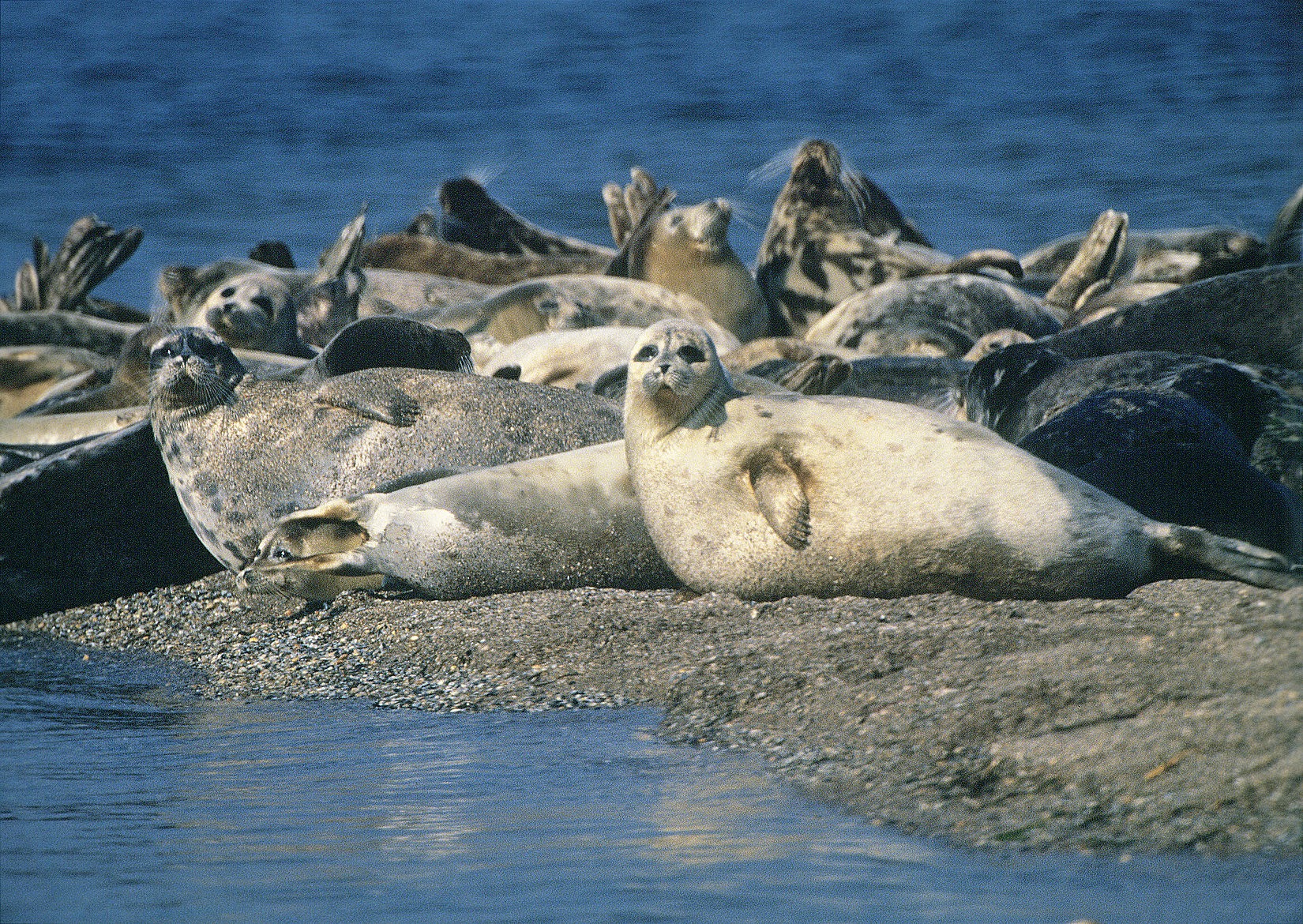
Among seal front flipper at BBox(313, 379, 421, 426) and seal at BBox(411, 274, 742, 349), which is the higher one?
seal front flipper at BBox(313, 379, 421, 426)

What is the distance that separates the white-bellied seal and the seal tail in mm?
1468

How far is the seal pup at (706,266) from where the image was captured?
10.2 m

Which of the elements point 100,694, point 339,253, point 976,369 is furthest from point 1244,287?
point 339,253

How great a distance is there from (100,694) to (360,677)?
0.70m

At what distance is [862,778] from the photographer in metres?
2.59

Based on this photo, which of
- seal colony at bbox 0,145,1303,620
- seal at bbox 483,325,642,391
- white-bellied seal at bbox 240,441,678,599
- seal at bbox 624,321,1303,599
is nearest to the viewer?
seal at bbox 624,321,1303,599

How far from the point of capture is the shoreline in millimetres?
2270

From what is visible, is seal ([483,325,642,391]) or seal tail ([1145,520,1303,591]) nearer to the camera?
seal tail ([1145,520,1303,591])

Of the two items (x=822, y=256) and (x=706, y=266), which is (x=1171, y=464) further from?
(x=822, y=256)

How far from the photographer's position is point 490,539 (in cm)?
458

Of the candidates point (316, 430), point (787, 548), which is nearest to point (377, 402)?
point (316, 430)

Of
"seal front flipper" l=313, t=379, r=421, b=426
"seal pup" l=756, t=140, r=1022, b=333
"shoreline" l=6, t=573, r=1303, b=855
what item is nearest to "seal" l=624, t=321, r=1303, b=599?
"shoreline" l=6, t=573, r=1303, b=855

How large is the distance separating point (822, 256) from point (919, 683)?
8229mm

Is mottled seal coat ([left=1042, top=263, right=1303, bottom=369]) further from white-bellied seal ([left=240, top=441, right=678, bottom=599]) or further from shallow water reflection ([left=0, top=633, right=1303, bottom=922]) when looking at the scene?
shallow water reflection ([left=0, top=633, right=1303, bottom=922])
